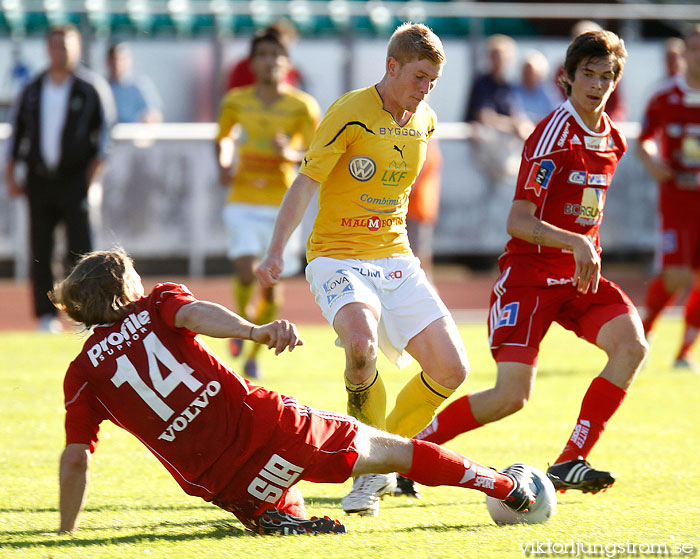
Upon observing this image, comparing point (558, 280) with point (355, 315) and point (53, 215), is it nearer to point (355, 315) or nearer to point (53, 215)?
point (355, 315)

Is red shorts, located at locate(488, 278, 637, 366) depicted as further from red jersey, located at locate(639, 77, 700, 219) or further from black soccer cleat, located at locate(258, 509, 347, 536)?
red jersey, located at locate(639, 77, 700, 219)

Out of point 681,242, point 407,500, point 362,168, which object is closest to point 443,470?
point 407,500

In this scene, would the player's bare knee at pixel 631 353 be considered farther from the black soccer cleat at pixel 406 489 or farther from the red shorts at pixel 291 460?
the red shorts at pixel 291 460

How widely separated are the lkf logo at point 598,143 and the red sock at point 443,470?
1.78 m

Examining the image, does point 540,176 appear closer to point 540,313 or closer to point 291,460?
point 540,313

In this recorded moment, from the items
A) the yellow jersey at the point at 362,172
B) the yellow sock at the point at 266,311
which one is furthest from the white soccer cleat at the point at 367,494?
the yellow sock at the point at 266,311

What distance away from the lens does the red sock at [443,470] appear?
15.1 ft

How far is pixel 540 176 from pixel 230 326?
1.94m

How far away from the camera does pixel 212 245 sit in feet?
51.0

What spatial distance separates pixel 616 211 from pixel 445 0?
481 cm

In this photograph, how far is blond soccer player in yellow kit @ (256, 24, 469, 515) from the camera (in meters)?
5.33

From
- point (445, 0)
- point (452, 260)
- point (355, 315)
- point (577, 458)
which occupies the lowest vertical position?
point (452, 260)

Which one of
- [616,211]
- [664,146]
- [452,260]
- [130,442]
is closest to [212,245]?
[452,260]

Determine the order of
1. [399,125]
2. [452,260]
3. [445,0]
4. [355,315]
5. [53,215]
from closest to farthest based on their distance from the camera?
[355,315] → [399,125] → [53,215] → [452,260] → [445,0]
